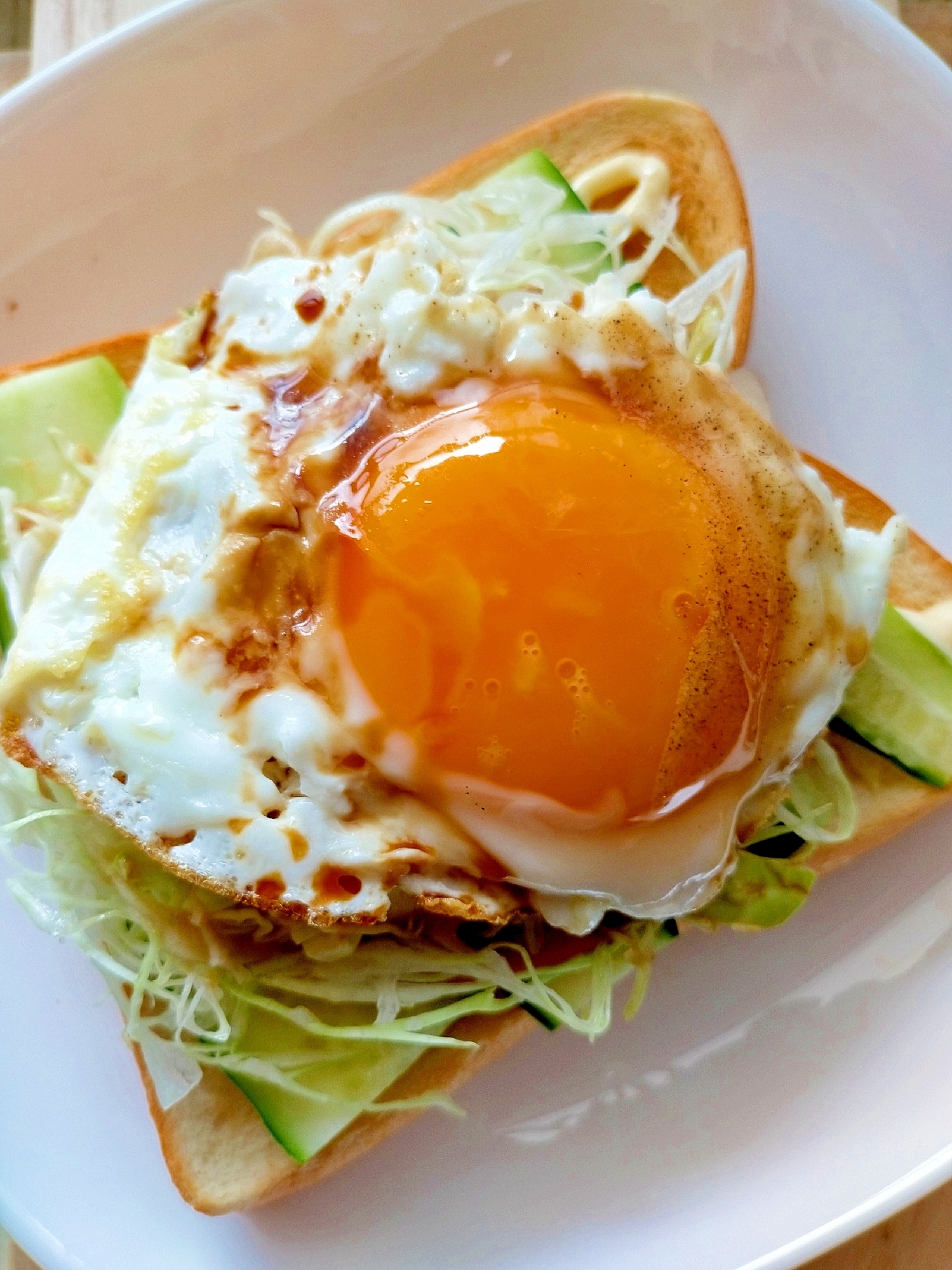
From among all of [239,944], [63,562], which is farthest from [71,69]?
[239,944]

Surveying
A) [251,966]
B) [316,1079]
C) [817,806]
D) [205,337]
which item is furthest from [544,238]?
[316,1079]

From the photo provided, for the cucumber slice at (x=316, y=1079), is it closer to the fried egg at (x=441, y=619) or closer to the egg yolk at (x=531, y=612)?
the fried egg at (x=441, y=619)

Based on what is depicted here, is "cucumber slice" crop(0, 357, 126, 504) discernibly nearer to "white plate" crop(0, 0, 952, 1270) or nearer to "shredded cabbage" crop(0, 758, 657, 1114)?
"white plate" crop(0, 0, 952, 1270)

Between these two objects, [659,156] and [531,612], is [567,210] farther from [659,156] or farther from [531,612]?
[531,612]

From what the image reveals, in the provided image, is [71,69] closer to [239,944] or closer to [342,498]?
[342,498]

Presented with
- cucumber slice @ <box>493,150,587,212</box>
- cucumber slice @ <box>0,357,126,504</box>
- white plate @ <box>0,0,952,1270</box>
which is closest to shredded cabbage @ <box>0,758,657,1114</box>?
white plate @ <box>0,0,952,1270</box>

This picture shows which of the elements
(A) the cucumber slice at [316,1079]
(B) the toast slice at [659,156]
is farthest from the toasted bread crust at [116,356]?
(A) the cucumber slice at [316,1079]
